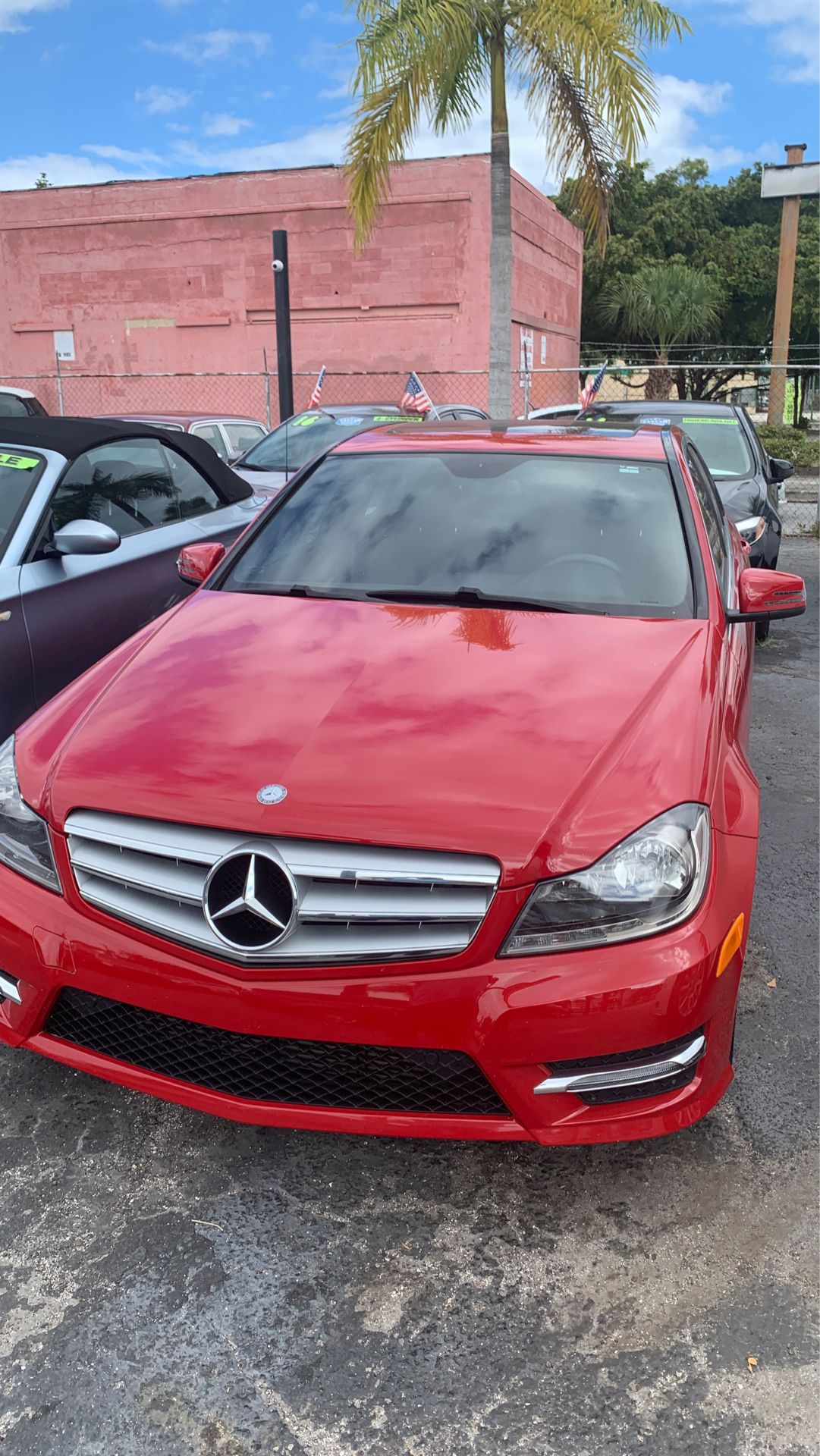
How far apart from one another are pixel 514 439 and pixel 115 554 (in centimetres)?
203

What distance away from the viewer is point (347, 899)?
217 centimetres

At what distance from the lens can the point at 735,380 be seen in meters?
54.6

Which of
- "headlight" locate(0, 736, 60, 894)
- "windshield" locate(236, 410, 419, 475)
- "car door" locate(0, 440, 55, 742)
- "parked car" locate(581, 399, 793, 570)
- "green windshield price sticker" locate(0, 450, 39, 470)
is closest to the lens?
"headlight" locate(0, 736, 60, 894)

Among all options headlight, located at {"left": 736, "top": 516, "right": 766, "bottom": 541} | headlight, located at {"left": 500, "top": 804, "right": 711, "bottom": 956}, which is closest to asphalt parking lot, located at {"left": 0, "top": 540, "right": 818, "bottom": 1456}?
headlight, located at {"left": 500, "top": 804, "right": 711, "bottom": 956}

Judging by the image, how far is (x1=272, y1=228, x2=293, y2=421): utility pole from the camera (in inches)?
502

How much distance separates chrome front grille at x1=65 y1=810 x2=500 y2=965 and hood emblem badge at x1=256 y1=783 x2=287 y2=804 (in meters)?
0.09

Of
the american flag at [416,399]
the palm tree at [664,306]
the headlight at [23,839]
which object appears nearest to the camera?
the headlight at [23,839]

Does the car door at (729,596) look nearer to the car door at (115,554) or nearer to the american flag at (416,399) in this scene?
the car door at (115,554)

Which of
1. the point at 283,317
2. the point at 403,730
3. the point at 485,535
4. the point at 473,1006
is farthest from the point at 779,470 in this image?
the point at 473,1006

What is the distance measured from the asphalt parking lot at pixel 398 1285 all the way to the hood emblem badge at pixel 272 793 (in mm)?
935

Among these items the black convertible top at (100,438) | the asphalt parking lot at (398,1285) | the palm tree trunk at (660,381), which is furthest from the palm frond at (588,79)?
the palm tree trunk at (660,381)

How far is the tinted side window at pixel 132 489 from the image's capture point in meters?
4.84

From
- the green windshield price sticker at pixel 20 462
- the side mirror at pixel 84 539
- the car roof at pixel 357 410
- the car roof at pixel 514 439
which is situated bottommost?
the side mirror at pixel 84 539

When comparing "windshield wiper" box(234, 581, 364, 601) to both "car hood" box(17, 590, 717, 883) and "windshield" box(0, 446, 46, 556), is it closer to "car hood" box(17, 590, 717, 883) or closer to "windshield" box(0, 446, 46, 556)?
"car hood" box(17, 590, 717, 883)
